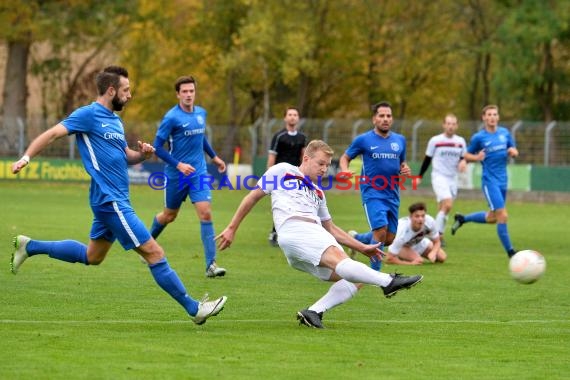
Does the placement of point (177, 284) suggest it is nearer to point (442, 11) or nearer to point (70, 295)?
point (70, 295)

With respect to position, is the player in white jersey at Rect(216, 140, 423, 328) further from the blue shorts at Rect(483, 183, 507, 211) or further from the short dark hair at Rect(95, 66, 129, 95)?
the blue shorts at Rect(483, 183, 507, 211)

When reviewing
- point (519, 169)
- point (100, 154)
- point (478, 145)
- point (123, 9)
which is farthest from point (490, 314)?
point (123, 9)

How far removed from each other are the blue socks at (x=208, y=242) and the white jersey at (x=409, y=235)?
3010mm

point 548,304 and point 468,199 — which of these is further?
point 468,199

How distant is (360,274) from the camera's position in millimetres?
9492

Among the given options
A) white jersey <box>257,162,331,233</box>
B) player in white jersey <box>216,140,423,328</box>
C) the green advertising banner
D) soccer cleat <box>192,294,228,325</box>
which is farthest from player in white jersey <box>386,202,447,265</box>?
the green advertising banner

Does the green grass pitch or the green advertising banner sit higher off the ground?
the green grass pitch

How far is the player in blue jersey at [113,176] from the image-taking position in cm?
958

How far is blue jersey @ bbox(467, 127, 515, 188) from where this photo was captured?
17.9m

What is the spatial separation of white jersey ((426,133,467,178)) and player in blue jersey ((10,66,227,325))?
34.6 ft

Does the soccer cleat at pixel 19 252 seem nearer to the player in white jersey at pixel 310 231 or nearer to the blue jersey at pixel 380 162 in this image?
the player in white jersey at pixel 310 231

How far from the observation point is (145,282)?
13.1m

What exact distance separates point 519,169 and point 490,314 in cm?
2455

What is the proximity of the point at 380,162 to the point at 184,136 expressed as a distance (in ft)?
7.96
